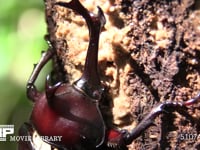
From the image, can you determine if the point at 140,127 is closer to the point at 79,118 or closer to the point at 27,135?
the point at 79,118

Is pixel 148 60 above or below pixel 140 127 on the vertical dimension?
above

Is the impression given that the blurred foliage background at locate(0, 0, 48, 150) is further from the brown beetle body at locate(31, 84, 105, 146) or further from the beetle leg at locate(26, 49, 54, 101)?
the brown beetle body at locate(31, 84, 105, 146)

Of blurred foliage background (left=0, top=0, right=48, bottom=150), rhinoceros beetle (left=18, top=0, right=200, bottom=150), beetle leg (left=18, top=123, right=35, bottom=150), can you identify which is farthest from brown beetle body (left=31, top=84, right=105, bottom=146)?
blurred foliage background (left=0, top=0, right=48, bottom=150)

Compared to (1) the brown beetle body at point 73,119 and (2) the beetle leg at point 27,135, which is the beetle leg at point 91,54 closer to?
(1) the brown beetle body at point 73,119

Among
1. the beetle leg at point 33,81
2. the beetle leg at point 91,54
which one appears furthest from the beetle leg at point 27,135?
the beetle leg at point 91,54

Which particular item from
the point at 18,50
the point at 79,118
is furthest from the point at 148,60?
the point at 18,50

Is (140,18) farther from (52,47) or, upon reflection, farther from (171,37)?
(52,47)

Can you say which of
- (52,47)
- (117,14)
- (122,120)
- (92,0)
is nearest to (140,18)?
(117,14)
